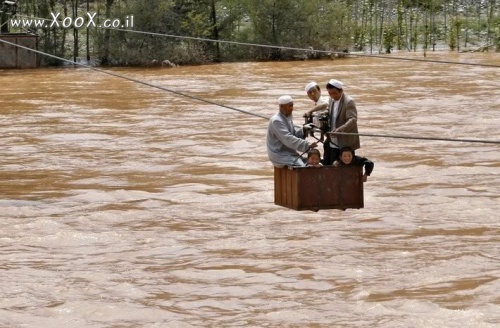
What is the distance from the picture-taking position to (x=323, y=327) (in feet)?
35.1

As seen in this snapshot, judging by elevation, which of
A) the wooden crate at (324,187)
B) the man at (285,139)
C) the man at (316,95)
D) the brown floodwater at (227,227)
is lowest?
the brown floodwater at (227,227)

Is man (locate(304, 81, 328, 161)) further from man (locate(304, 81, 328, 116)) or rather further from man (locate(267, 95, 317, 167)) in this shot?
man (locate(267, 95, 317, 167))

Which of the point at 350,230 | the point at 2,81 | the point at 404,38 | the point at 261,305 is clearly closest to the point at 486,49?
the point at 404,38

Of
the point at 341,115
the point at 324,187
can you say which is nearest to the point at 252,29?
the point at 324,187

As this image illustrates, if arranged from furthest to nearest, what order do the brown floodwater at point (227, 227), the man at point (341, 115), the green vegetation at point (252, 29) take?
1. the green vegetation at point (252, 29)
2. the man at point (341, 115)
3. the brown floodwater at point (227, 227)

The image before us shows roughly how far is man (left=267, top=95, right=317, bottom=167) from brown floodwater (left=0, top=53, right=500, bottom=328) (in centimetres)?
111

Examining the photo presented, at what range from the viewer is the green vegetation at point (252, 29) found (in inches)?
1593

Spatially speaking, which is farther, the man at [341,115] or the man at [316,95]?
the man at [341,115]

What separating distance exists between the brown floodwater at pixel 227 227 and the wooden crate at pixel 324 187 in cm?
70

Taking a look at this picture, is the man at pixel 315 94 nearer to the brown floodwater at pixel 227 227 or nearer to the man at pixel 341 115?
the man at pixel 341 115

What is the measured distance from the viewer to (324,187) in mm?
12117

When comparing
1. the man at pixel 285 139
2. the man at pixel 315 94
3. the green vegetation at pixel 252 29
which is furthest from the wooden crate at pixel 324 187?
the green vegetation at pixel 252 29

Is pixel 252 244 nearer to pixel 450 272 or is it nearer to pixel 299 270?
pixel 299 270

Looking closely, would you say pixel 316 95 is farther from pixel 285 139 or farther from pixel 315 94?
pixel 285 139
